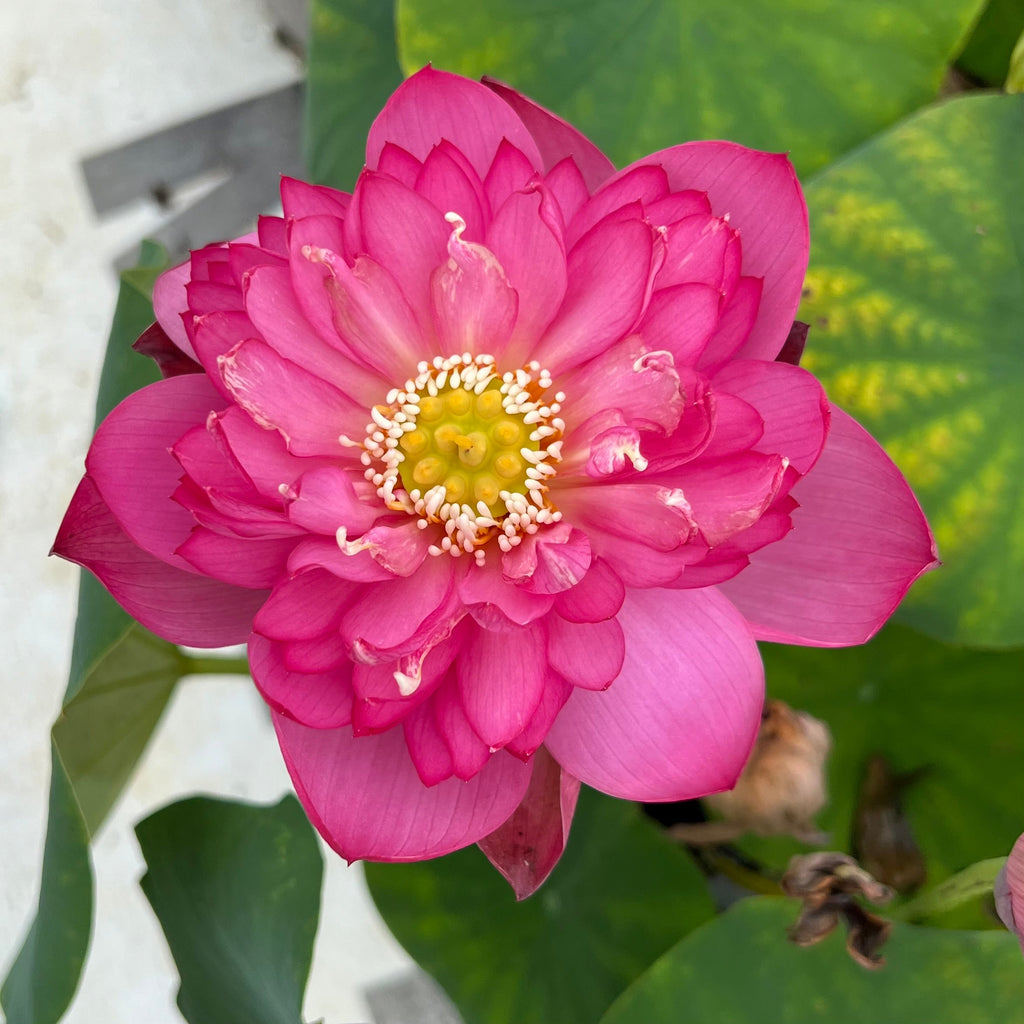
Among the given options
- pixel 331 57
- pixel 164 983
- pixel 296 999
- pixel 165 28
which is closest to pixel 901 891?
pixel 296 999

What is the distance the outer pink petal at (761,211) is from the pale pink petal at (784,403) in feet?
0.09

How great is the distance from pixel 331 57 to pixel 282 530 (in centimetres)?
47

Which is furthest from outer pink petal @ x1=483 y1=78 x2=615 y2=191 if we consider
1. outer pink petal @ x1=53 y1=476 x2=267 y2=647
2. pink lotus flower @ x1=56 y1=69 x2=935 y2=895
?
outer pink petal @ x1=53 y1=476 x2=267 y2=647

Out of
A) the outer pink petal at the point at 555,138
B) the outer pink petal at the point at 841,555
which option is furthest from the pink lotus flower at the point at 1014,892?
the outer pink petal at the point at 555,138

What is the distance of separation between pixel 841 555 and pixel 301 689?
8.5 inches

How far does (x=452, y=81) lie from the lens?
40cm

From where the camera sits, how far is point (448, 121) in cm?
41

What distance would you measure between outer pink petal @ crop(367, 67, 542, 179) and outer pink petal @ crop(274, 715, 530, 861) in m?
0.23

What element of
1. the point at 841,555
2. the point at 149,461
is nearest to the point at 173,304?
the point at 149,461

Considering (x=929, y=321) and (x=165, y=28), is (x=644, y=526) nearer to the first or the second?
(x=929, y=321)

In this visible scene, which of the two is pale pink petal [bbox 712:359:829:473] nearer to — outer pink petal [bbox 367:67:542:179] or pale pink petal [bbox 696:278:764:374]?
pale pink petal [bbox 696:278:764:374]

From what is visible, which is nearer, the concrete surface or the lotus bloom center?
the lotus bloom center

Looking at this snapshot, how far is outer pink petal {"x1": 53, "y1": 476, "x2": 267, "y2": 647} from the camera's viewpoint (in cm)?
39

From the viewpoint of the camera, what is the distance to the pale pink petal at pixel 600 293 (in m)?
0.35
